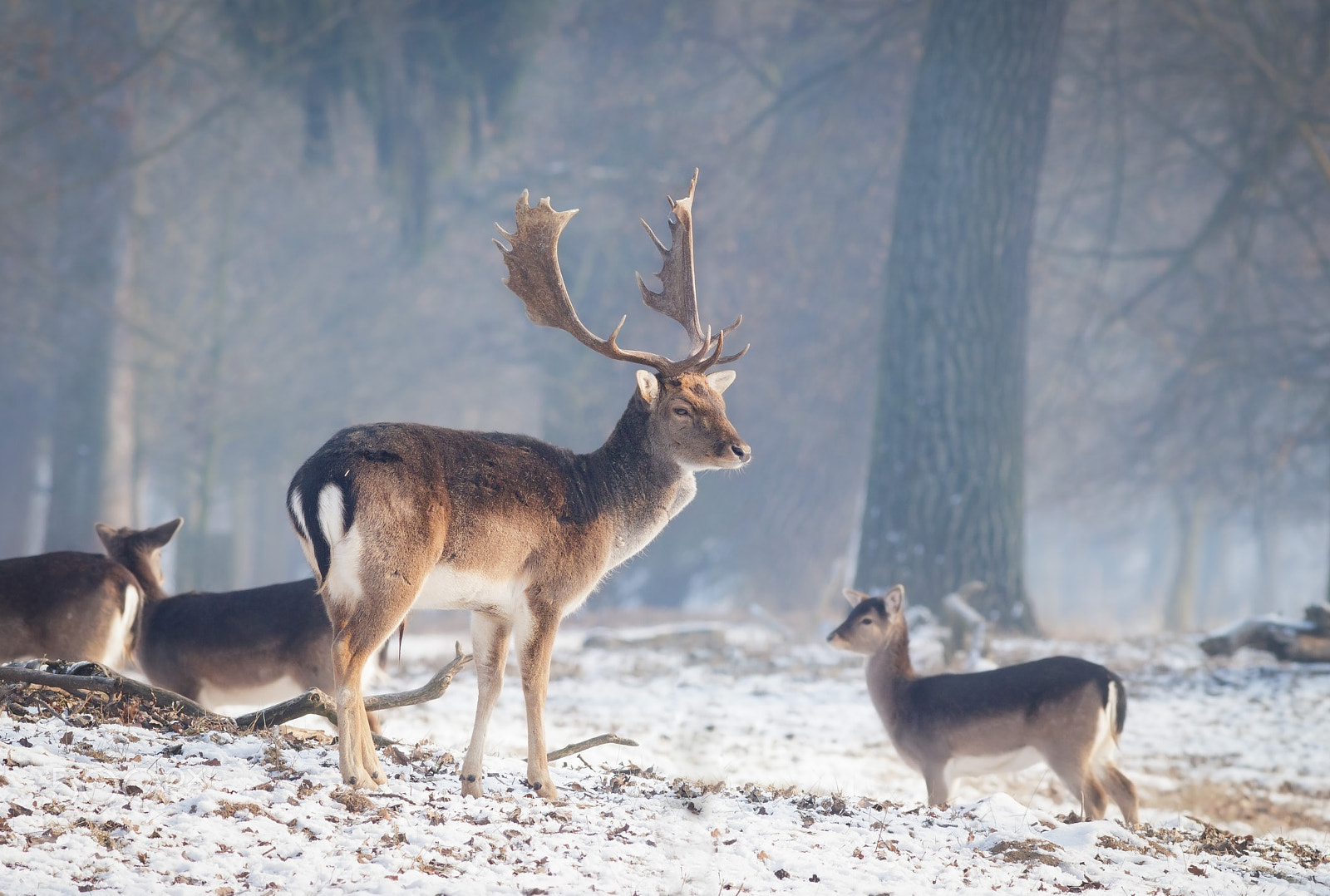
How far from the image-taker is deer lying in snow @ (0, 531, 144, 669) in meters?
5.75

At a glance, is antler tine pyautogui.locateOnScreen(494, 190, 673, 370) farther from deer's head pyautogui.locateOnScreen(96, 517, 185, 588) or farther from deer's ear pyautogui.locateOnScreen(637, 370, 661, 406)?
deer's head pyautogui.locateOnScreen(96, 517, 185, 588)

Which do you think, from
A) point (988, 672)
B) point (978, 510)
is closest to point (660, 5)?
point (978, 510)

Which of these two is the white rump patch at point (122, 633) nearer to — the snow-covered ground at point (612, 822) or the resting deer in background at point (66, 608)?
the resting deer in background at point (66, 608)

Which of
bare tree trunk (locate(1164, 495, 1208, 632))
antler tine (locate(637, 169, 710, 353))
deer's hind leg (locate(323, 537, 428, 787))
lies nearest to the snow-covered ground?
deer's hind leg (locate(323, 537, 428, 787))

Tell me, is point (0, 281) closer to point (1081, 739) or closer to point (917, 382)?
point (917, 382)

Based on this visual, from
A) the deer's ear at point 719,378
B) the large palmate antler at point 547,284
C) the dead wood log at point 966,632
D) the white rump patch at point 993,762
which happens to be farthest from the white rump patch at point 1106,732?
the dead wood log at point 966,632

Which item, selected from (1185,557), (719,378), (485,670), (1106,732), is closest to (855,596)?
(1106,732)

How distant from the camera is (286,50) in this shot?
17.2 m

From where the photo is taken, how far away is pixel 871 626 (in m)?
7.56

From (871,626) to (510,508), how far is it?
12.1 feet

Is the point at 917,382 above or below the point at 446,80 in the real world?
below

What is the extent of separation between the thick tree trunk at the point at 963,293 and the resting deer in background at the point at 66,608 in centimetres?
889

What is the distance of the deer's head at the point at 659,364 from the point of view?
5391mm

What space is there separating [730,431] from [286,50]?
1462 centimetres
